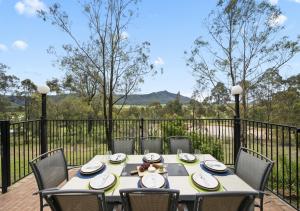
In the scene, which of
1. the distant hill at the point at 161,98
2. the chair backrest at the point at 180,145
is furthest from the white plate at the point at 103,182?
the distant hill at the point at 161,98

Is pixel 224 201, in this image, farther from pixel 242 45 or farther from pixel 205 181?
pixel 242 45

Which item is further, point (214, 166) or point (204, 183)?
point (214, 166)

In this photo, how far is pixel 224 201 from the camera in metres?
1.40

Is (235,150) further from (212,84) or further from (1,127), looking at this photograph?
(212,84)

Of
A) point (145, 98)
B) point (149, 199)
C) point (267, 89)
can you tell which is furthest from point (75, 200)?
point (267, 89)

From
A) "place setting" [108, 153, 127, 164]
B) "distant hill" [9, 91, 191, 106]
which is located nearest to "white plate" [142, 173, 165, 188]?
"place setting" [108, 153, 127, 164]

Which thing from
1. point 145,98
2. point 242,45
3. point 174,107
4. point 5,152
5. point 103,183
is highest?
point 242,45

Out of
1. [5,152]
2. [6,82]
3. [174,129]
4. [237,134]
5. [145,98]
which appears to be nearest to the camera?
A: [5,152]

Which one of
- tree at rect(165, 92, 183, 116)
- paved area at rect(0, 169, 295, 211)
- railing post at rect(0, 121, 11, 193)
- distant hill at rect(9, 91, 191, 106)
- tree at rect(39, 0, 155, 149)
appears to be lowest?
paved area at rect(0, 169, 295, 211)

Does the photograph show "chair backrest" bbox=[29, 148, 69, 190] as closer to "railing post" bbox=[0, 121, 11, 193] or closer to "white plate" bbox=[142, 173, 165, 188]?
"white plate" bbox=[142, 173, 165, 188]

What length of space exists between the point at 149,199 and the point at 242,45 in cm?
911

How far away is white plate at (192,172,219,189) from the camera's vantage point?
→ 1.86 meters

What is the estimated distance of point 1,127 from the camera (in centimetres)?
378

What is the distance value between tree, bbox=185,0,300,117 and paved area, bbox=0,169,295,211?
260 inches
